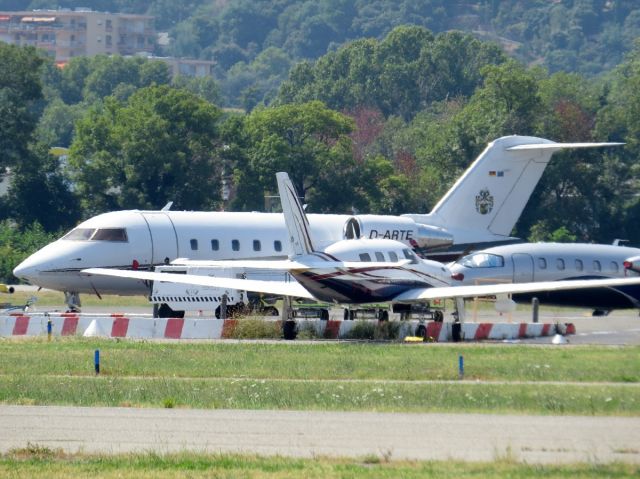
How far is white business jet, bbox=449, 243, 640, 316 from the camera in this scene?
4012cm

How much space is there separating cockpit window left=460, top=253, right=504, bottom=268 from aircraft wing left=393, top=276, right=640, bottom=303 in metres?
6.50

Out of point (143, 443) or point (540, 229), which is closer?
point (143, 443)

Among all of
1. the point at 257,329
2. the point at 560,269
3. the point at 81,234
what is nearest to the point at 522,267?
the point at 560,269

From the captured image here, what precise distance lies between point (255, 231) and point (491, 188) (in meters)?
8.23

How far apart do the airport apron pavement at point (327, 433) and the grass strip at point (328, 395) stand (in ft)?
2.05

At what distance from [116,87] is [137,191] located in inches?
4291

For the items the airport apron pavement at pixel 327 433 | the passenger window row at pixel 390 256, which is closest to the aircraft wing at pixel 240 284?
the passenger window row at pixel 390 256

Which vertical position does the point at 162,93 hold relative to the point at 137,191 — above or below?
above

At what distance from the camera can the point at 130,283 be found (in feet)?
135

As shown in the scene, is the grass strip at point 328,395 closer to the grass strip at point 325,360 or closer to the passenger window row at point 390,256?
the grass strip at point 325,360

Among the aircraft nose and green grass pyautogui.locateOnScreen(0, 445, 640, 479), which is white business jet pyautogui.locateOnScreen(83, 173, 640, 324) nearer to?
the aircraft nose

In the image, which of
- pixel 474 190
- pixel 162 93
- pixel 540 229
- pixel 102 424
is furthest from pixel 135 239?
pixel 540 229

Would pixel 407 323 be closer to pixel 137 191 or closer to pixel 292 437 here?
pixel 292 437

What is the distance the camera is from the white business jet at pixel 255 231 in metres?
40.3
